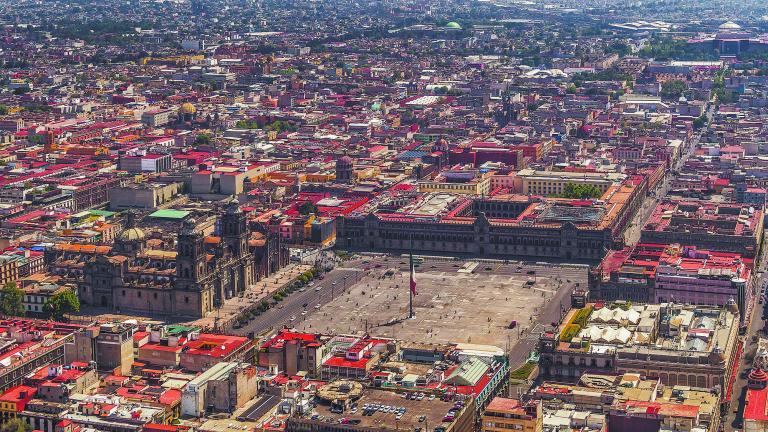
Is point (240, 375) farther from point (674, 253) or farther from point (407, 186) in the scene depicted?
point (407, 186)

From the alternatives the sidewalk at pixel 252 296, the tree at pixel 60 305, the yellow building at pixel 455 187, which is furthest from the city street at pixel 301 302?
the yellow building at pixel 455 187

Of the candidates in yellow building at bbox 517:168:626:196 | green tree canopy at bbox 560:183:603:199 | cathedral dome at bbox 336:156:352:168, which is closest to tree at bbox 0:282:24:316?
cathedral dome at bbox 336:156:352:168

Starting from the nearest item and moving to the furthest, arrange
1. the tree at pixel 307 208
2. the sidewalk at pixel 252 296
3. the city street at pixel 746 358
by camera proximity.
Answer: the city street at pixel 746 358 → the sidewalk at pixel 252 296 → the tree at pixel 307 208

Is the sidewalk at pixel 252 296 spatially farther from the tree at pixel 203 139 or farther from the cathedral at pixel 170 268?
the tree at pixel 203 139

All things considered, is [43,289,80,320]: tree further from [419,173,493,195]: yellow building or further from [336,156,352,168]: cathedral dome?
[336,156,352,168]: cathedral dome

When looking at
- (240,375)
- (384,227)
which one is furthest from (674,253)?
(240,375)

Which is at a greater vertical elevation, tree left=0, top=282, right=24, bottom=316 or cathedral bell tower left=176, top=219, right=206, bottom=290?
cathedral bell tower left=176, top=219, right=206, bottom=290

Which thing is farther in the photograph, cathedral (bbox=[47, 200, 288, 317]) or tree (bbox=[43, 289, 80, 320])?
cathedral (bbox=[47, 200, 288, 317])
